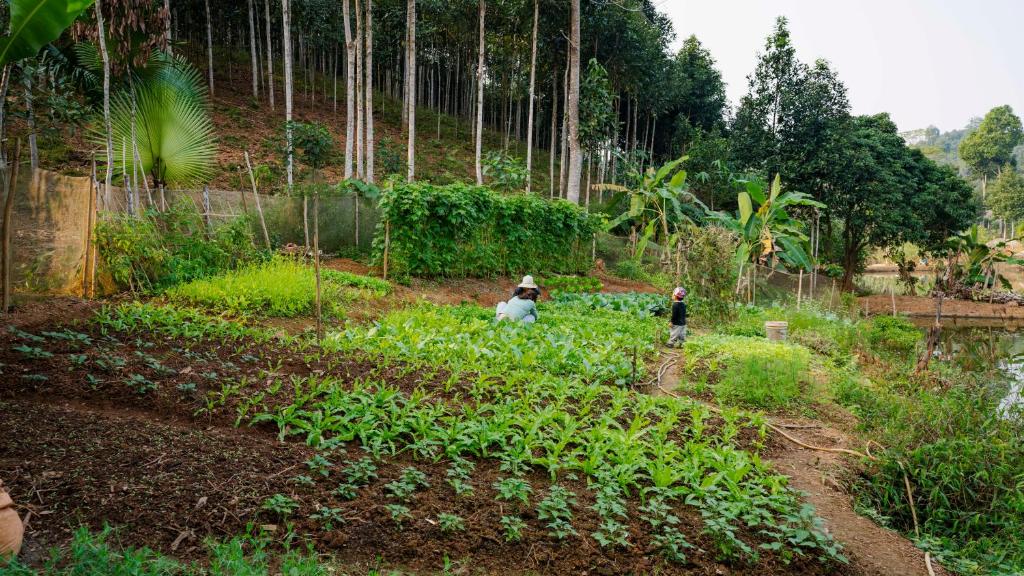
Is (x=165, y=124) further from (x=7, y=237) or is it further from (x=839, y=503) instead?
(x=839, y=503)

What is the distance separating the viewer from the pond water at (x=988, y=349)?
7352 millimetres

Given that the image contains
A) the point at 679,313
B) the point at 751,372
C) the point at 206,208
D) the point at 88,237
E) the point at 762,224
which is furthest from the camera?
the point at 762,224

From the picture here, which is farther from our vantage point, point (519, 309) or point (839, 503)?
point (519, 309)

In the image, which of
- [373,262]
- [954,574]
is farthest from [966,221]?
[954,574]

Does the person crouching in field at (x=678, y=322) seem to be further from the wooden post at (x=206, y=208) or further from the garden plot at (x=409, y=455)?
the wooden post at (x=206, y=208)

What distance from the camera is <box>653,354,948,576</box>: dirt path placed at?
398cm

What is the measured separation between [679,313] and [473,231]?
5910 millimetres

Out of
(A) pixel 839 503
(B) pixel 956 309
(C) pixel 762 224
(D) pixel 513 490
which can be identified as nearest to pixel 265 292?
(D) pixel 513 490

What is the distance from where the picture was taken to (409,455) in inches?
166

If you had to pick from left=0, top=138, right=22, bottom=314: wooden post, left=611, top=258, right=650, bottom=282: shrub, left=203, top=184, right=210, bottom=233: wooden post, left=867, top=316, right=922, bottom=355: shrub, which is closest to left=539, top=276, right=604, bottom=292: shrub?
left=611, top=258, right=650, bottom=282: shrub

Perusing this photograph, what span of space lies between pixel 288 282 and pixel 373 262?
3838mm

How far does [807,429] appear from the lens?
248 inches

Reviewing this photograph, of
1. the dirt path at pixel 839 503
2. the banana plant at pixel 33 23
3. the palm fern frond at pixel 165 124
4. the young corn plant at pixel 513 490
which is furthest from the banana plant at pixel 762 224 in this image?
the banana plant at pixel 33 23

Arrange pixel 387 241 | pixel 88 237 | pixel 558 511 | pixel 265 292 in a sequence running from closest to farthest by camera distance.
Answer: pixel 558 511 → pixel 88 237 → pixel 265 292 → pixel 387 241
